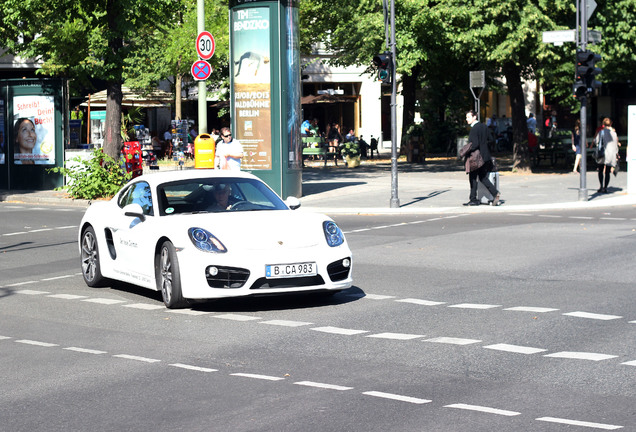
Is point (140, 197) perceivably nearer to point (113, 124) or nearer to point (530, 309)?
point (530, 309)

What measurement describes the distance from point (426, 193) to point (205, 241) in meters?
17.3

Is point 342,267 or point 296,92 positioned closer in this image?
point 342,267

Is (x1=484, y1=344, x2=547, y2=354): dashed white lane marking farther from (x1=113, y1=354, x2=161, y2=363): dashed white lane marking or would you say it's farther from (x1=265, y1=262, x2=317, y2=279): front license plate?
(x1=113, y1=354, x2=161, y2=363): dashed white lane marking

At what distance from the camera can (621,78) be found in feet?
119

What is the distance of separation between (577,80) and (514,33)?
717 centimetres

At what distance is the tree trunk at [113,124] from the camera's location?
93.7 ft

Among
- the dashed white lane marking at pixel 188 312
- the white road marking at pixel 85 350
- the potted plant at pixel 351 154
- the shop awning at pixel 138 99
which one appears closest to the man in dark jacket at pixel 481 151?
the dashed white lane marking at pixel 188 312

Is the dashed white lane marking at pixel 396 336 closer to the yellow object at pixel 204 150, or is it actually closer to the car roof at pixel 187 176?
the car roof at pixel 187 176

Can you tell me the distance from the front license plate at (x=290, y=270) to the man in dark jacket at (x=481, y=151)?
12.7m

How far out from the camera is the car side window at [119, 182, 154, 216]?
37.9 ft

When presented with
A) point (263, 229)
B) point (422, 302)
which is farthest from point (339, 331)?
point (422, 302)

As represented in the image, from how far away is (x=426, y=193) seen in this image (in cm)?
2723

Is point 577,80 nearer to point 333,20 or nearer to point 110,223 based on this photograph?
point 110,223

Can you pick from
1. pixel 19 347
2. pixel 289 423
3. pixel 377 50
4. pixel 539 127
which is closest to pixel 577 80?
pixel 377 50
